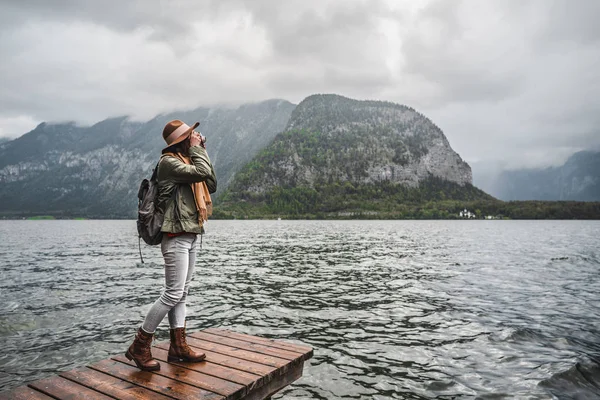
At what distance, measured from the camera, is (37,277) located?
2470 centimetres

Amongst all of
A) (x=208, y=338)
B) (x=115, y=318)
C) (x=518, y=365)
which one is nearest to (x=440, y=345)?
(x=518, y=365)

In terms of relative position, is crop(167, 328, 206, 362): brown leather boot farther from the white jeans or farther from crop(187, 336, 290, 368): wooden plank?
crop(187, 336, 290, 368): wooden plank

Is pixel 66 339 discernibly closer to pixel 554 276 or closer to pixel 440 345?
pixel 440 345

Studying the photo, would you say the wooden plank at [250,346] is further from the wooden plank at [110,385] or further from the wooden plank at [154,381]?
the wooden plank at [110,385]

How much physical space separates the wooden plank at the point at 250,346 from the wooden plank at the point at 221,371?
1.05 metres

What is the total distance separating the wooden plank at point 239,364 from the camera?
256 inches

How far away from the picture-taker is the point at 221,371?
21.1 ft

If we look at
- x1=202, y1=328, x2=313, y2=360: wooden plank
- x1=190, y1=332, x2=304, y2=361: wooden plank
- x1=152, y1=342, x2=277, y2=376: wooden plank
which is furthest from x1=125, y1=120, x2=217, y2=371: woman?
x1=202, y1=328, x2=313, y2=360: wooden plank

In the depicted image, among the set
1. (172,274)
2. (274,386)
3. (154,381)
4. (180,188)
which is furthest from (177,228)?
(274,386)

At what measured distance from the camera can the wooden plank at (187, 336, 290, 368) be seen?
697 cm

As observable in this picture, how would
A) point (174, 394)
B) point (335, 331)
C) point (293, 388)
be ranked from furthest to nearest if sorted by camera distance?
1. point (335, 331)
2. point (293, 388)
3. point (174, 394)

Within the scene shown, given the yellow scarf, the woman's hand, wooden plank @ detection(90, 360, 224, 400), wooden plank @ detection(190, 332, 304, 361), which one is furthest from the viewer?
wooden plank @ detection(190, 332, 304, 361)

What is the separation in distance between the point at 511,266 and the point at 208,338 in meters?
30.1

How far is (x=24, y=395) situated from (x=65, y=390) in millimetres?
494
